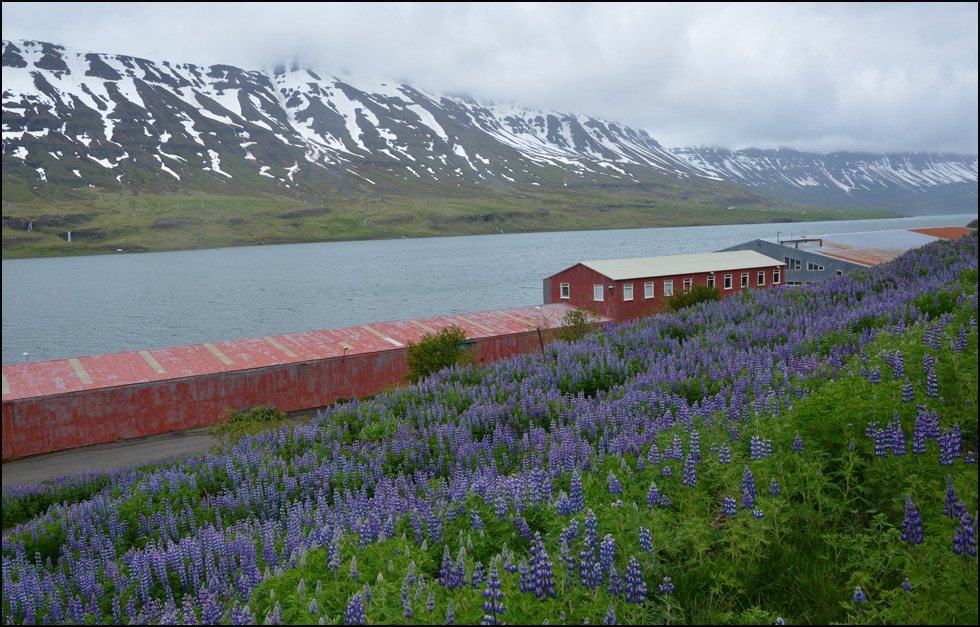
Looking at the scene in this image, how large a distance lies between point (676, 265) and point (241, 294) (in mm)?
81506

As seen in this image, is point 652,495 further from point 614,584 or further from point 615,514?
point 614,584

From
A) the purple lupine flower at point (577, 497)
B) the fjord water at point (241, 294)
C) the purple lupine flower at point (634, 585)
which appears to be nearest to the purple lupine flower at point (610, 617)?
the purple lupine flower at point (634, 585)

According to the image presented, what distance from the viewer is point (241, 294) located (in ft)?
370

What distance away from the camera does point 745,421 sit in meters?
9.10

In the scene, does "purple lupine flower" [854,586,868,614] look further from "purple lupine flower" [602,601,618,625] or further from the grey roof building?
the grey roof building

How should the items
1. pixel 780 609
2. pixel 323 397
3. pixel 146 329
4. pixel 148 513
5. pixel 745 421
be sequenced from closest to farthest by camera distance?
pixel 780 609 < pixel 745 421 < pixel 148 513 < pixel 323 397 < pixel 146 329

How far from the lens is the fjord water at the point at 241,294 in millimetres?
79062

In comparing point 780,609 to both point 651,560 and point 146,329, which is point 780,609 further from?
point 146,329

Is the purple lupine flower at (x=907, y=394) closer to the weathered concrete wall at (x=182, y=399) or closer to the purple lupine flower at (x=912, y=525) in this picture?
the purple lupine flower at (x=912, y=525)

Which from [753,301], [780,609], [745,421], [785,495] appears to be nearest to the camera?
[780,609]

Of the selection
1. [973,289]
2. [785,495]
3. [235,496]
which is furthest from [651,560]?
[973,289]

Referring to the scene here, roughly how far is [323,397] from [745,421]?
30.2 metres

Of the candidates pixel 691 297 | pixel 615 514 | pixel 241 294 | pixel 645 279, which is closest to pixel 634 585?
pixel 615 514

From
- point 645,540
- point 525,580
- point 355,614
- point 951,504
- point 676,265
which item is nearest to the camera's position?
point 355,614
